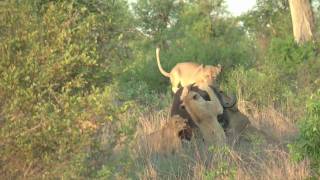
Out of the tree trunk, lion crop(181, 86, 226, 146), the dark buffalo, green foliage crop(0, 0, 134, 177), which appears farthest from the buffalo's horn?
the tree trunk

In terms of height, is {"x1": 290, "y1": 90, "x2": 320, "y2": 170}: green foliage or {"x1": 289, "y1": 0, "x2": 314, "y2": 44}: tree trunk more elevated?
{"x1": 289, "y1": 0, "x2": 314, "y2": 44}: tree trunk

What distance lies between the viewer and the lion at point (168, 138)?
8.59 meters

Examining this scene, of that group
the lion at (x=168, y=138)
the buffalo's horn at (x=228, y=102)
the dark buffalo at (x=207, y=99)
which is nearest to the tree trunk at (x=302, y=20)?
the buffalo's horn at (x=228, y=102)

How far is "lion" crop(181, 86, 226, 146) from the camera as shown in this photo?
8797mm

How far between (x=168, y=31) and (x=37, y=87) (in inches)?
824

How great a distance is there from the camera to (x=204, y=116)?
8.87 meters

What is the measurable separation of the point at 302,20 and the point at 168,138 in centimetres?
997

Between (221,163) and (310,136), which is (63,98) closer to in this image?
(310,136)

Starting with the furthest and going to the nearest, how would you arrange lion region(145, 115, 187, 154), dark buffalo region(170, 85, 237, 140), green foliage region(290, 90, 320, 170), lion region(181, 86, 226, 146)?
dark buffalo region(170, 85, 237, 140), lion region(181, 86, 226, 146), lion region(145, 115, 187, 154), green foliage region(290, 90, 320, 170)

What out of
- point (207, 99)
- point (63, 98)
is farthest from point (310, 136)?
point (207, 99)

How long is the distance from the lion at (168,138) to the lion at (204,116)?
202 millimetres

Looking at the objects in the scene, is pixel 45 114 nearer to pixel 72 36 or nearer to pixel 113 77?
pixel 72 36

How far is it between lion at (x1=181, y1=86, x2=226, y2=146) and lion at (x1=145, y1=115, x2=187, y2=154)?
0.20 metres

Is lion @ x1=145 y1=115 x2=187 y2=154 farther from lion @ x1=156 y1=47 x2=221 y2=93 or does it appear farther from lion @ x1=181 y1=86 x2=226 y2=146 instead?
lion @ x1=156 y1=47 x2=221 y2=93
